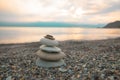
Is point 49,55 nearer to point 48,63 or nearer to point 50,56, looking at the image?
point 50,56

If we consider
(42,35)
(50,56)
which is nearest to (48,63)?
(50,56)

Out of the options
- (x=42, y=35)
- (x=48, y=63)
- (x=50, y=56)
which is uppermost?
(x=50, y=56)

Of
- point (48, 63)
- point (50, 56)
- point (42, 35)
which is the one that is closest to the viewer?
point (50, 56)

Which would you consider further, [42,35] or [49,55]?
[42,35]

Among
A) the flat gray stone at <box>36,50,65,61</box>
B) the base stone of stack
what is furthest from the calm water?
the flat gray stone at <box>36,50,65,61</box>

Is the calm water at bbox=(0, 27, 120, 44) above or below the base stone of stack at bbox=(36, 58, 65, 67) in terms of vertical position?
below

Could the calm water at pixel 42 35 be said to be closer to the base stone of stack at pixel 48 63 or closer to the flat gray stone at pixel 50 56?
the base stone of stack at pixel 48 63

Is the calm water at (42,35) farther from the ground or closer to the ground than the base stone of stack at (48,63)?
closer to the ground

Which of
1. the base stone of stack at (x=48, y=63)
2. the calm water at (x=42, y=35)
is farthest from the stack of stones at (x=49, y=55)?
the calm water at (x=42, y=35)

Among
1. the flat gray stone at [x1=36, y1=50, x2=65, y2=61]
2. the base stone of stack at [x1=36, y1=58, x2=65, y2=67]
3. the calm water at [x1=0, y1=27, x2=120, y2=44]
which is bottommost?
the calm water at [x1=0, y1=27, x2=120, y2=44]

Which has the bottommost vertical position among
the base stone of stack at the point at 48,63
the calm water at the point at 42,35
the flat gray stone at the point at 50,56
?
the calm water at the point at 42,35

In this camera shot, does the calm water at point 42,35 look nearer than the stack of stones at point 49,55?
No

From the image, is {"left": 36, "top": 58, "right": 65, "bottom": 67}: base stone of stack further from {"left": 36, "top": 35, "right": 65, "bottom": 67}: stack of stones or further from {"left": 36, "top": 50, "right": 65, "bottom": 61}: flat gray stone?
{"left": 36, "top": 50, "right": 65, "bottom": 61}: flat gray stone

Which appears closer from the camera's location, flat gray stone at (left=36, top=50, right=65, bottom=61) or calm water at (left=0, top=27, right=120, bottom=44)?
flat gray stone at (left=36, top=50, right=65, bottom=61)
